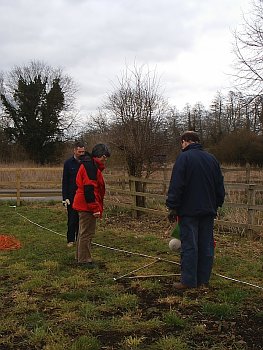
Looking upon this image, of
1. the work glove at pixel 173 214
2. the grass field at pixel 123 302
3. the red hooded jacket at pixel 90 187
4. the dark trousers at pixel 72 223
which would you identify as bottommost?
the grass field at pixel 123 302

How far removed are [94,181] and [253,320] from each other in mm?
2705

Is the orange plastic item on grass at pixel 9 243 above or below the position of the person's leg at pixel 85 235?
below

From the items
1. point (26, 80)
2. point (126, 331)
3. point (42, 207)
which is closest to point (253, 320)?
point (126, 331)

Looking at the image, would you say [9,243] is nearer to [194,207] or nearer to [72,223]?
[72,223]

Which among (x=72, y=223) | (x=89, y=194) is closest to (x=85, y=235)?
(x=89, y=194)

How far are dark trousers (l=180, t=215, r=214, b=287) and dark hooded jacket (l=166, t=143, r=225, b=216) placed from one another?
0.12 meters

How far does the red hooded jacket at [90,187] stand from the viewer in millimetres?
5625

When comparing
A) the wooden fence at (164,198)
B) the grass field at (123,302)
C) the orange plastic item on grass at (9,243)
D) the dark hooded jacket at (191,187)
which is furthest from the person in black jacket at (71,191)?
the dark hooded jacket at (191,187)

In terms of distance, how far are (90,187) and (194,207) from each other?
1591 mm

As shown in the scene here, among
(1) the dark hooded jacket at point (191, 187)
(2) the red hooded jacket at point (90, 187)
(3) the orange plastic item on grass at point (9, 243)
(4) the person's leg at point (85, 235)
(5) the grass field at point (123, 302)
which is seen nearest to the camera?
(5) the grass field at point (123, 302)

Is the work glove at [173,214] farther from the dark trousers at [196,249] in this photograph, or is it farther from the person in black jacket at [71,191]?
the person in black jacket at [71,191]

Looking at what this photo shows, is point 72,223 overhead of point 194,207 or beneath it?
beneath

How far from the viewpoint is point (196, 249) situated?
183 inches

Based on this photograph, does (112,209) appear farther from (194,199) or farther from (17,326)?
(17,326)
